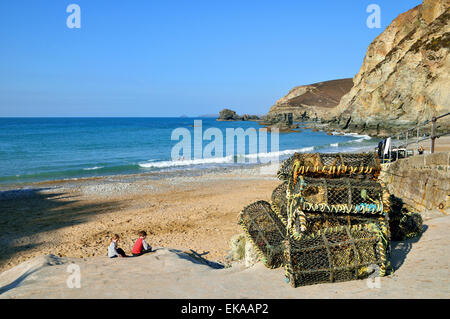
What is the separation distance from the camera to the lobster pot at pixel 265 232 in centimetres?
513

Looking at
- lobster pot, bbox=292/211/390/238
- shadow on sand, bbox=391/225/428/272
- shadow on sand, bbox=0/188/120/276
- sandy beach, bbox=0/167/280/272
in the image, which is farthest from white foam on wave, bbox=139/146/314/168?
shadow on sand, bbox=391/225/428/272

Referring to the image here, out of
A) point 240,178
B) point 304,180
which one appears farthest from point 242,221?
point 240,178

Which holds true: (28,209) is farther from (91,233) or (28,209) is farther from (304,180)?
(304,180)

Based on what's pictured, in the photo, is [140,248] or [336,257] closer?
[336,257]

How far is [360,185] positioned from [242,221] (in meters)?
2.48

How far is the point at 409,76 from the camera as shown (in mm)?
35812

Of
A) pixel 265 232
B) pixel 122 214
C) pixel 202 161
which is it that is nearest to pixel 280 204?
pixel 265 232

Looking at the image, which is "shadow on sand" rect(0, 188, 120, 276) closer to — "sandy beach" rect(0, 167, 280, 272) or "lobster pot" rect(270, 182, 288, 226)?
"sandy beach" rect(0, 167, 280, 272)

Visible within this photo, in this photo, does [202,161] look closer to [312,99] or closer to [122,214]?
[122,214]

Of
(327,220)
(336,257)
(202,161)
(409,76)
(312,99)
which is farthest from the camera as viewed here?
(312,99)

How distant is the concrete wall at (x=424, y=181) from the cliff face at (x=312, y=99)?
8680 centimetres

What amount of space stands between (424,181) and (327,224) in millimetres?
3819

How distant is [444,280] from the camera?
390 cm

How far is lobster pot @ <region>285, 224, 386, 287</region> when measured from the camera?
4.17 m
